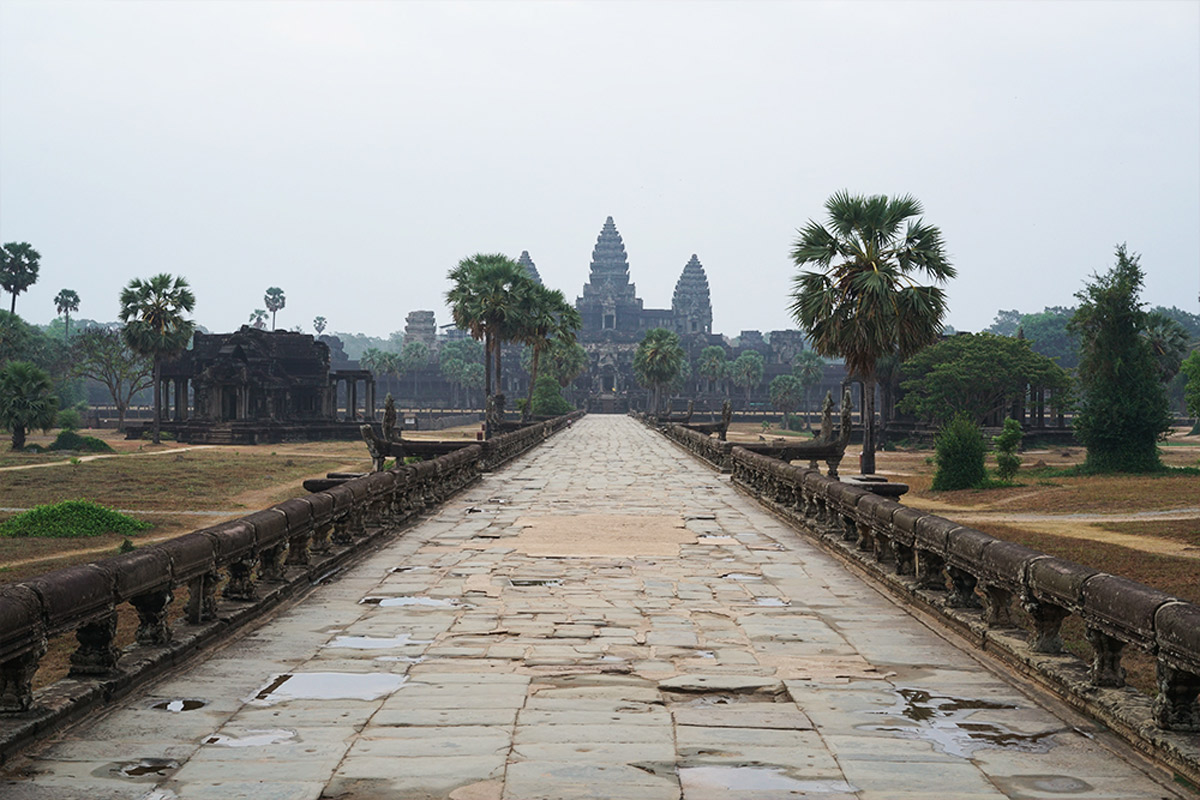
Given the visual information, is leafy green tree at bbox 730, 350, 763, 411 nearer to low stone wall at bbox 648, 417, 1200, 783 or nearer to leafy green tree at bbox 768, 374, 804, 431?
leafy green tree at bbox 768, 374, 804, 431

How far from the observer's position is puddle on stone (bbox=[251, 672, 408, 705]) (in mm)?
6793

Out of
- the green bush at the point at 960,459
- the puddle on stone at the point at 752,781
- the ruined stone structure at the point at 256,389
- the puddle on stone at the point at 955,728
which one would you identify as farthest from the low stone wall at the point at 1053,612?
the ruined stone structure at the point at 256,389

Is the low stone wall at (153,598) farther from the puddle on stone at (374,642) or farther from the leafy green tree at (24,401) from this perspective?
the leafy green tree at (24,401)

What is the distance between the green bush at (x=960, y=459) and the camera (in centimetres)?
3503

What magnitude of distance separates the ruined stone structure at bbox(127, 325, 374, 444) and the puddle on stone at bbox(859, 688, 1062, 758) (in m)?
64.4

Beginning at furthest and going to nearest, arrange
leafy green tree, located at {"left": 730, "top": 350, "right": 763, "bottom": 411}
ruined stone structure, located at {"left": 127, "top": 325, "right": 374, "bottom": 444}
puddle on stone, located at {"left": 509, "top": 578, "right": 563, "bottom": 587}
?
1. leafy green tree, located at {"left": 730, "top": 350, "right": 763, "bottom": 411}
2. ruined stone structure, located at {"left": 127, "top": 325, "right": 374, "bottom": 444}
3. puddle on stone, located at {"left": 509, "top": 578, "right": 563, "bottom": 587}

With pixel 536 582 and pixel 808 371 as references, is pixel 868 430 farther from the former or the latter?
pixel 808 371

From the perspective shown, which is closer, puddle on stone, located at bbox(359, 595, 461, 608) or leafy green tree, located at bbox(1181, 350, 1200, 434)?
puddle on stone, located at bbox(359, 595, 461, 608)

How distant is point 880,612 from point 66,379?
93.9m

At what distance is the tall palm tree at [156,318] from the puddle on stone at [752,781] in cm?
6641

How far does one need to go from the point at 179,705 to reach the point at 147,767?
1.20m

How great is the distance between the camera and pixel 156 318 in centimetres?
6775

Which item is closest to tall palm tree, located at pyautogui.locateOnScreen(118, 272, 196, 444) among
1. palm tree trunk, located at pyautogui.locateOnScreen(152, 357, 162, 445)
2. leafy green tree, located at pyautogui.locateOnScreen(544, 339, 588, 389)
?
palm tree trunk, located at pyautogui.locateOnScreen(152, 357, 162, 445)

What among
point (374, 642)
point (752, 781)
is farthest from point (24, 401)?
point (752, 781)
